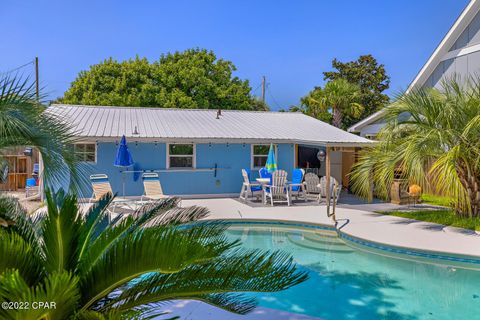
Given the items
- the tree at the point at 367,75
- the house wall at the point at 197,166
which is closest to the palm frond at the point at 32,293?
the house wall at the point at 197,166

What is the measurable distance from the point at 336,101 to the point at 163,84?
13491 mm

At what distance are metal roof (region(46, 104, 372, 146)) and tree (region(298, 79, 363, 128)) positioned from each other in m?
9.07

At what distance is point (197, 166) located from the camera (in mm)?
16250

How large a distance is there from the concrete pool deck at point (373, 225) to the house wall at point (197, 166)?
141cm

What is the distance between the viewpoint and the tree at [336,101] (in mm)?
29125

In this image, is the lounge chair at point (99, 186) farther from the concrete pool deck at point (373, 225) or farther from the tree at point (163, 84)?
the tree at point (163, 84)

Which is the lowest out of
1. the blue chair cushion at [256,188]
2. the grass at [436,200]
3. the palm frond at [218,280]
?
the grass at [436,200]

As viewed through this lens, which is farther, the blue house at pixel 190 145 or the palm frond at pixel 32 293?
the blue house at pixel 190 145

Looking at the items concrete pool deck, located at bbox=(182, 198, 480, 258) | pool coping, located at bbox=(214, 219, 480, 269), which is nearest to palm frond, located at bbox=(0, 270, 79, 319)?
pool coping, located at bbox=(214, 219, 480, 269)

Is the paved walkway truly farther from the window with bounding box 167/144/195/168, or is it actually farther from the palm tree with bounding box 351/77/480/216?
the window with bounding box 167/144/195/168

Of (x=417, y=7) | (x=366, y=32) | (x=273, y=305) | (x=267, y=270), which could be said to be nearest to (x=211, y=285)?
(x=267, y=270)

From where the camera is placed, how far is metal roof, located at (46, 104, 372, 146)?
14945 mm

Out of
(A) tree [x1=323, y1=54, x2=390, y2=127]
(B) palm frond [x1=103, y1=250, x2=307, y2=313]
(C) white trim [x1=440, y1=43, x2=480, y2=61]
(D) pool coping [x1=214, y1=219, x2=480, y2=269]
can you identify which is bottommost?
(D) pool coping [x1=214, y1=219, x2=480, y2=269]

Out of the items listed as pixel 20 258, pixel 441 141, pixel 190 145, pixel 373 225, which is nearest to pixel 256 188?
pixel 190 145
